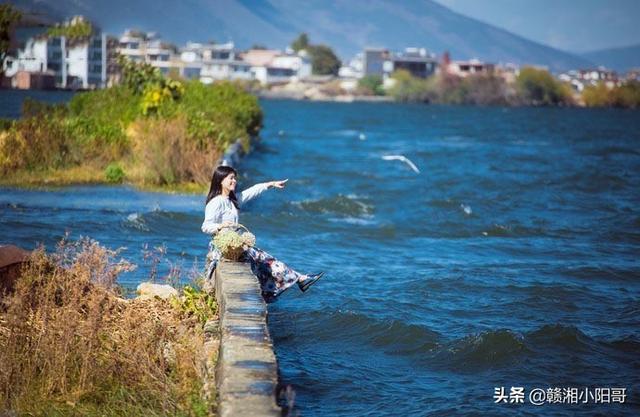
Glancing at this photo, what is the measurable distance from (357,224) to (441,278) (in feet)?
22.9

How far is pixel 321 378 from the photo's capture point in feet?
34.7

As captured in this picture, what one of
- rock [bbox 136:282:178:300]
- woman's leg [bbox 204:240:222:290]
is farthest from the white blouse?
rock [bbox 136:282:178:300]

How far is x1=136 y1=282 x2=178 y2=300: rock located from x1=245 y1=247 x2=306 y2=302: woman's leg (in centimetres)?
96

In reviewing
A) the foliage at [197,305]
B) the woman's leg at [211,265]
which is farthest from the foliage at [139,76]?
the foliage at [197,305]

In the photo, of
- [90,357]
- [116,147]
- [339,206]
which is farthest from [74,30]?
[90,357]

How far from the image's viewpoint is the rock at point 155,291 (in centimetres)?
1107

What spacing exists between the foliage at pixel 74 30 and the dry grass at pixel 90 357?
29235mm

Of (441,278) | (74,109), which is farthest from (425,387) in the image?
(74,109)

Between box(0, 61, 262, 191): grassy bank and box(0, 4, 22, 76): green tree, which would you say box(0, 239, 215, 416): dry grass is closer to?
box(0, 61, 262, 191): grassy bank

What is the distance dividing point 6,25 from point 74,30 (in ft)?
28.0

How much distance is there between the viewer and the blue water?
10.8 metres

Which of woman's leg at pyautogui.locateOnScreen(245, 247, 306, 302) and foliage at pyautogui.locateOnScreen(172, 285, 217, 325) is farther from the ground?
woman's leg at pyautogui.locateOnScreen(245, 247, 306, 302)

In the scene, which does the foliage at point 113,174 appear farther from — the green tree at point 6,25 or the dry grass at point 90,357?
the dry grass at point 90,357

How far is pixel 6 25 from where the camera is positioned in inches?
1237
